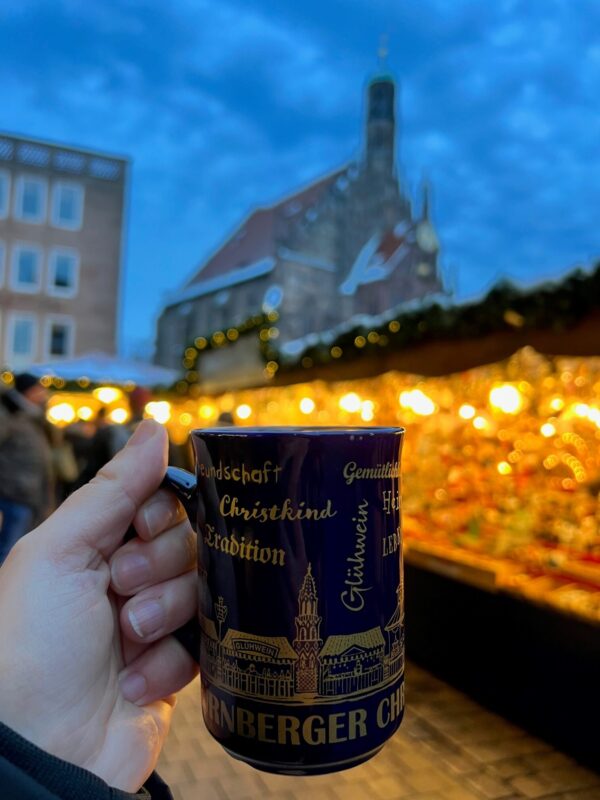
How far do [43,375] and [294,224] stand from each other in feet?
51.2

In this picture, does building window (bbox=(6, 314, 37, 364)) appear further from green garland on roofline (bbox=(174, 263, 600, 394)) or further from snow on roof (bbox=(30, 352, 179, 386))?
green garland on roofline (bbox=(174, 263, 600, 394))

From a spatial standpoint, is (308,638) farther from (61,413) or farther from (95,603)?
(61,413)

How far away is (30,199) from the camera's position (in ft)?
70.2

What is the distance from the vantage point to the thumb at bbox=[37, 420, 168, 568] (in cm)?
76

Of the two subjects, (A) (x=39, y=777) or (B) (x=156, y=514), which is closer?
(A) (x=39, y=777)

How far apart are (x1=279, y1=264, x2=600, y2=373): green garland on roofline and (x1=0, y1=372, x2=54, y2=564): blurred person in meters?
2.24

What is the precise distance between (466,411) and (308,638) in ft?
11.7

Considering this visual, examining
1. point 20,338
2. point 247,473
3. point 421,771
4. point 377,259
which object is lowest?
point 421,771

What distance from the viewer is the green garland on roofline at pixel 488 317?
2600mm

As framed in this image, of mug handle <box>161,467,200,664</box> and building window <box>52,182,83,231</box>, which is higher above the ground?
building window <box>52,182,83,231</box>

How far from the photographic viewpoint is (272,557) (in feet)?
2.03

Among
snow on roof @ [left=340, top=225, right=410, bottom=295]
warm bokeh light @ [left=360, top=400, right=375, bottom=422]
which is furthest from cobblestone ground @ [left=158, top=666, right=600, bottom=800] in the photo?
snow on roof @ [left=340, top=225, right=410, bottom=295]

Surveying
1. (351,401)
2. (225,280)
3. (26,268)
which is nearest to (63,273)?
(26,268)

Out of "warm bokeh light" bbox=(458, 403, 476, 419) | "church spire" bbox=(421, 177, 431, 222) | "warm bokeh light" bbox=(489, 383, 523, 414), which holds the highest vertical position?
"church spire" bbox=(421, 177, 431, 222)
